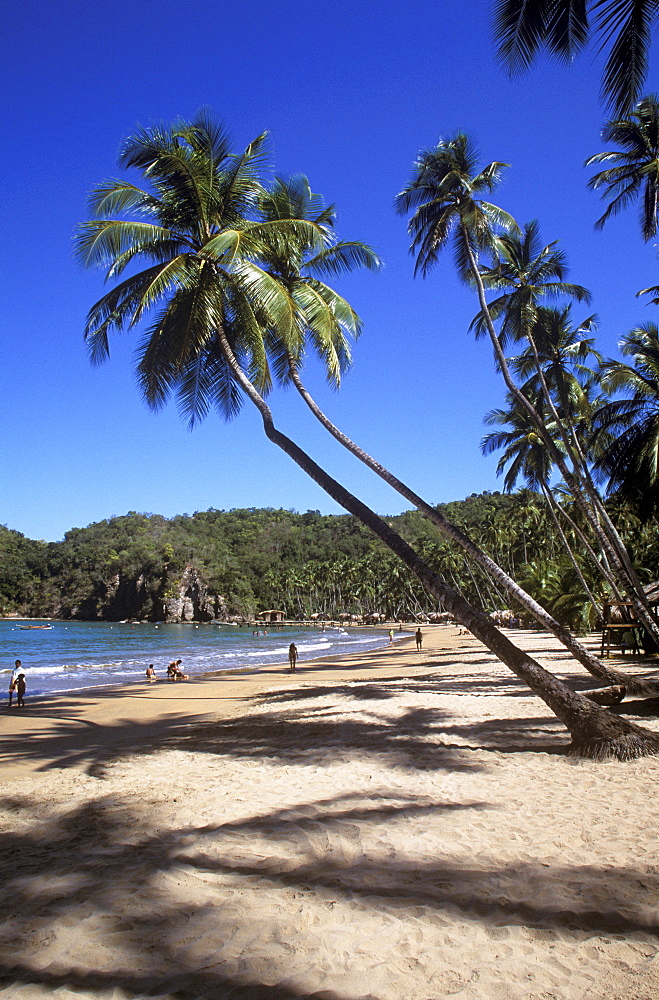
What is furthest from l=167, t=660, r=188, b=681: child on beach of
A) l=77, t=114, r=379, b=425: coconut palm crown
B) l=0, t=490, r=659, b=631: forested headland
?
l=0, t=490, r=659, b=631: forested headland

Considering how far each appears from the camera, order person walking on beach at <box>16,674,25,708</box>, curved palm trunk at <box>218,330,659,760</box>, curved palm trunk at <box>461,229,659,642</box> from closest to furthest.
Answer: curved palm trunk at <box>218,330,659,760</box> → curved palm trunk at <box>461,229,659,642</box> → person walking on beach at <box>16,674,25,708</box>

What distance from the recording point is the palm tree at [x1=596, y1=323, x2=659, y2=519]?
58.9 ft

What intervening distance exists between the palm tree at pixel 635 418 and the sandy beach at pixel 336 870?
455 inches

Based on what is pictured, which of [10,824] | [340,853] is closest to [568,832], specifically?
[340,853]

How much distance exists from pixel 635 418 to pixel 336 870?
1924 centimetres

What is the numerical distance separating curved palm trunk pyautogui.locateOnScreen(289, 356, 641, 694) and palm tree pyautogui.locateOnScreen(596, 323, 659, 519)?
9.41 m

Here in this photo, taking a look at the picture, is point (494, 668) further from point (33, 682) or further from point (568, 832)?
point (33, 682)

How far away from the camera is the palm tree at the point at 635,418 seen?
58.9 ft

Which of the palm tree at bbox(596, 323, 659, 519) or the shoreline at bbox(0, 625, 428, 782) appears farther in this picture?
the palm tree at bbox(596, 323, 659, 519)

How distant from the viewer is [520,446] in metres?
29.7

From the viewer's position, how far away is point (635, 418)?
19.4 meters

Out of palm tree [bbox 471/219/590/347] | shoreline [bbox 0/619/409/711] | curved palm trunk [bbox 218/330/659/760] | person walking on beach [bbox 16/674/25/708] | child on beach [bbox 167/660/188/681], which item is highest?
palm tree [bbox 471/219/590/347]

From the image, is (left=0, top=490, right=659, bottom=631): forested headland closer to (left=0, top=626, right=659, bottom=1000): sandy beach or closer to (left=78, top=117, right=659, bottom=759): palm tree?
(left=78, top=117, right=659, bottom=759): palm tree

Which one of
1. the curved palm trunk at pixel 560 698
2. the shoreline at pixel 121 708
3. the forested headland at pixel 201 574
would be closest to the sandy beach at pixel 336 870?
the curved palm trunk at pixel 560 698
